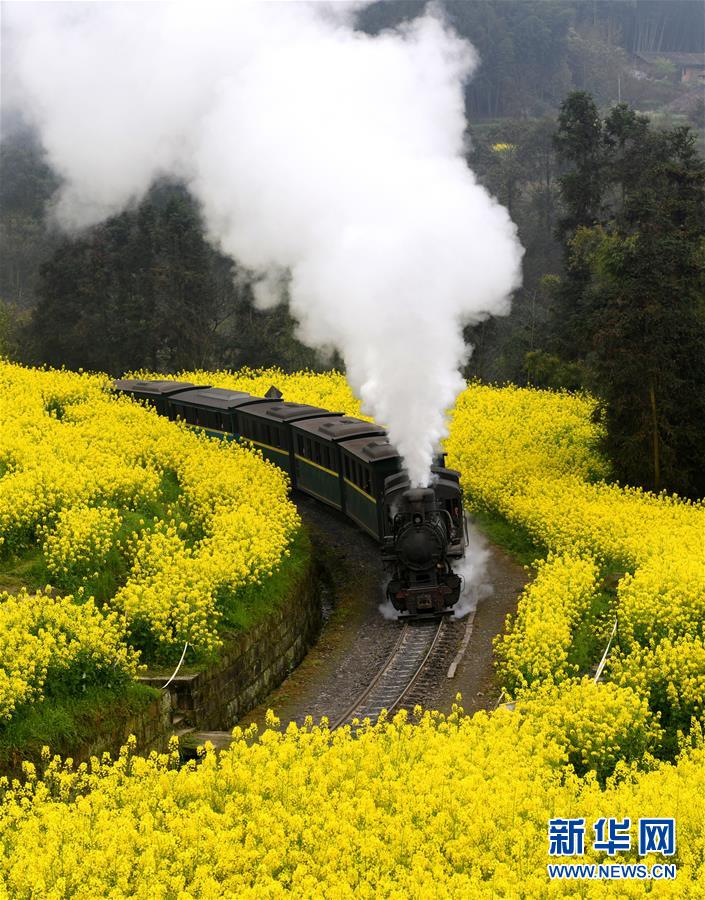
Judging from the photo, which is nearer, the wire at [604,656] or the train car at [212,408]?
the wire at [604,656]

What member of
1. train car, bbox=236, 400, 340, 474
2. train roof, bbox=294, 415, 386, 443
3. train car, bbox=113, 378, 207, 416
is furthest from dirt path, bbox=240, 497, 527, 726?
train car, bbox=113, 378, 207, 416

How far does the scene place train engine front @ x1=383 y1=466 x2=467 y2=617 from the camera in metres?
23.2

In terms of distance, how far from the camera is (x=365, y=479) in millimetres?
26719

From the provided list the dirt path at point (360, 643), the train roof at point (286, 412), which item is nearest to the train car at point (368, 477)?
the dirt path at point (360, 643)

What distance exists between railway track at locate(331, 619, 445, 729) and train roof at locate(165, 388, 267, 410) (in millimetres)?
14220

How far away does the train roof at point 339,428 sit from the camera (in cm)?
2941

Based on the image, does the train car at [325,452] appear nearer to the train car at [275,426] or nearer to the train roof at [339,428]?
the train roof at [339,428]

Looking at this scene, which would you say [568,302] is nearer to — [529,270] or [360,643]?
[360,643]

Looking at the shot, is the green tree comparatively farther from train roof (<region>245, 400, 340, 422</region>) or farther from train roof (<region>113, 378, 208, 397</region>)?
train roof (<region>113, 378, 208, 397</region>)

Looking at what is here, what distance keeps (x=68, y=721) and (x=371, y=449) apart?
11440 millimetres

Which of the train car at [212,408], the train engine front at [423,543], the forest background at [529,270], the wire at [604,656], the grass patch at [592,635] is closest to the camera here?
the wire at [604,656]

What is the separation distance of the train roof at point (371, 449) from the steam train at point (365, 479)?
28 mm

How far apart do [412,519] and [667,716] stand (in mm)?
6598

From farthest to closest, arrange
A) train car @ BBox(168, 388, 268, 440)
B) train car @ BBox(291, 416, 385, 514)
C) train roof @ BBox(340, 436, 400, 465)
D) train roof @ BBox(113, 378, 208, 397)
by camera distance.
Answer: train roof @ BBox(113, 378, 208, 397) < train car @ BBox(168, 388, 268, 440) < train car @ BBox(291, 416, 385, 514) < train roof @ BBox(340, 436, 400, 465)
